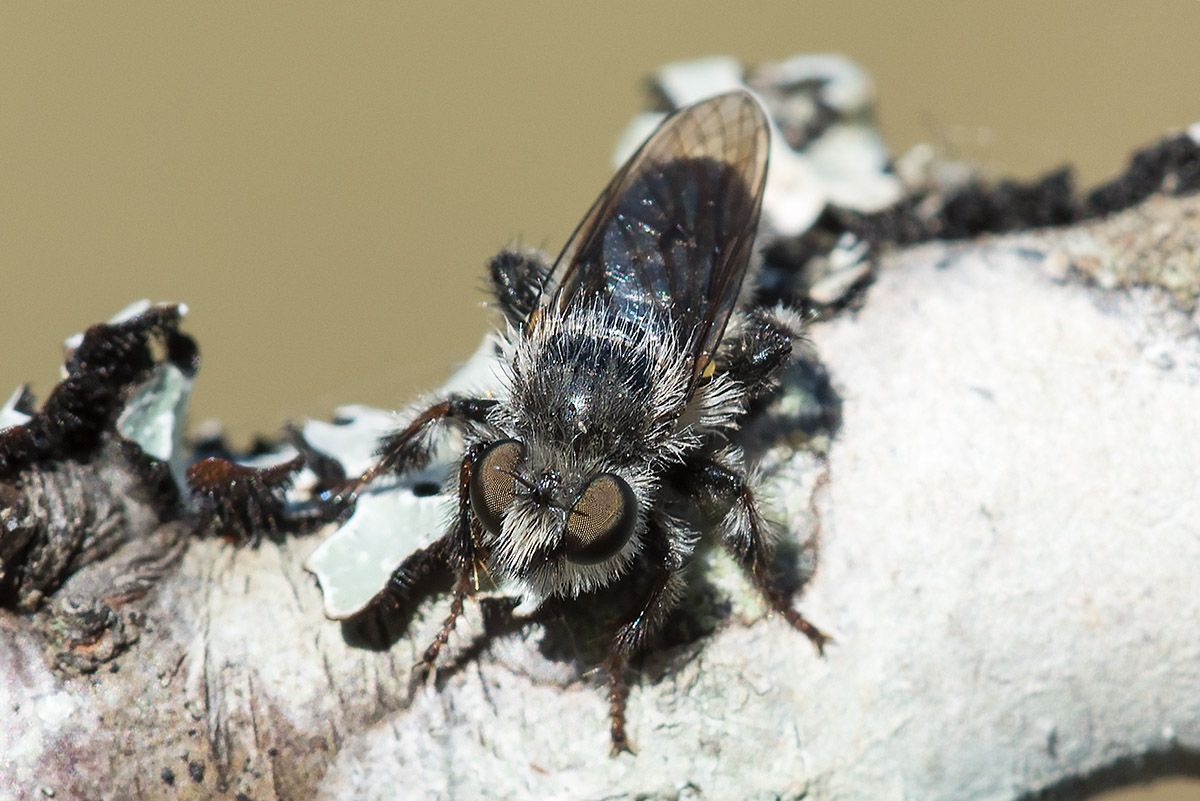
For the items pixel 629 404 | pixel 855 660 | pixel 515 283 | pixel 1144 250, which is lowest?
pixel 855 660

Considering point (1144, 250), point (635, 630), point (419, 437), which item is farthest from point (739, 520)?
point (1144, 250)

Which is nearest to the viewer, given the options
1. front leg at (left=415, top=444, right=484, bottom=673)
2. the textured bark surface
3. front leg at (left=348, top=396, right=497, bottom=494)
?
the textured bark surface

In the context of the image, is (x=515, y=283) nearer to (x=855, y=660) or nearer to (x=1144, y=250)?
(x=855, y=660)

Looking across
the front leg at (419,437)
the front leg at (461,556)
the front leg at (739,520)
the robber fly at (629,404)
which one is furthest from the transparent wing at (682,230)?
the front leg at (461,556)

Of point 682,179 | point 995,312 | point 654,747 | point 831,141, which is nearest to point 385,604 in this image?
point 654,747

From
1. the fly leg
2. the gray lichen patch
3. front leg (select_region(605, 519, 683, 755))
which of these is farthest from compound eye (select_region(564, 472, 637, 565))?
the gray lichen patch

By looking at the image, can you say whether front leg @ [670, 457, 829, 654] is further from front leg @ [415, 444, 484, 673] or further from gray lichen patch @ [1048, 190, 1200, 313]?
gray lichen patch @ [1048, 190, 1200, 313]
